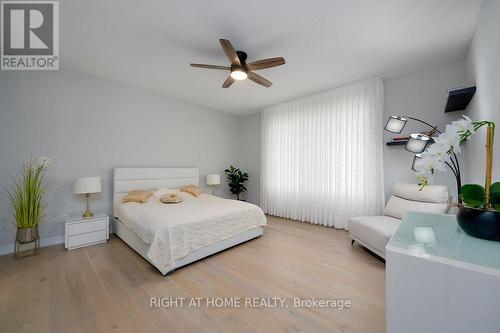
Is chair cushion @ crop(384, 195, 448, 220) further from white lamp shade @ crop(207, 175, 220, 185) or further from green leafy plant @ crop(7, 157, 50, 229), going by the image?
green leafy plant @ crop(7, 157, 50, 229)

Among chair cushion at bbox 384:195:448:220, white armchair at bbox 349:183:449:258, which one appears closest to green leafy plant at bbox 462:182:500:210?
white armchair at bbox 349:183:449:258

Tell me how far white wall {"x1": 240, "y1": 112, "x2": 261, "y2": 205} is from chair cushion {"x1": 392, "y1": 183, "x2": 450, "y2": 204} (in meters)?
3.07

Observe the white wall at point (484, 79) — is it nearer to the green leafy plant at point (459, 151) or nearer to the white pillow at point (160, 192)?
the green leafy plant at point (459, 151)

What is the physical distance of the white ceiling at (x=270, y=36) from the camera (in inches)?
70.2

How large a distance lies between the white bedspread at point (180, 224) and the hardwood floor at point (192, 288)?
24 cm

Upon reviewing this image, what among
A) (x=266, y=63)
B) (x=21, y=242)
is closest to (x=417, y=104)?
(x=266, y=63)

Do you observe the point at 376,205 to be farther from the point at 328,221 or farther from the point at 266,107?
the point at 266,107

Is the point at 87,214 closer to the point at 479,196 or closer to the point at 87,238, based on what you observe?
the point at 87,238

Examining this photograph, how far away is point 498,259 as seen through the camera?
2.28 feet

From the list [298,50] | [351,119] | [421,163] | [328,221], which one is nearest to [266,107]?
[351,119]

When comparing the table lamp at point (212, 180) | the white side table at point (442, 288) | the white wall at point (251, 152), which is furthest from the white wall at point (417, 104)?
the table lamp at point (212, 180)

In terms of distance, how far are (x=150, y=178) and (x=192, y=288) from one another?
2477 millimetres

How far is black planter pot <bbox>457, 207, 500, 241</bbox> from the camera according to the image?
88cm

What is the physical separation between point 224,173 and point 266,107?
2.03 metres
